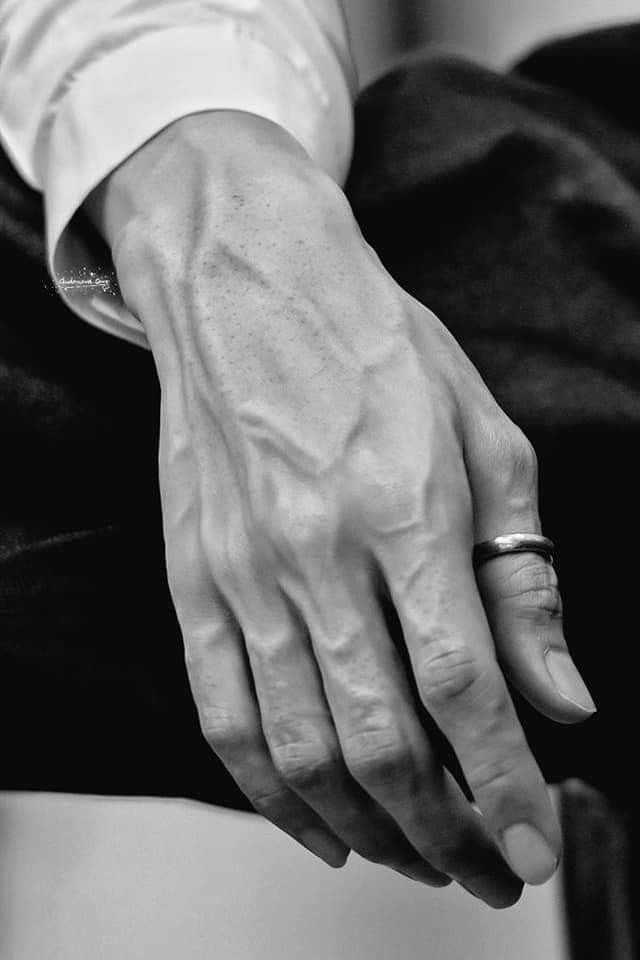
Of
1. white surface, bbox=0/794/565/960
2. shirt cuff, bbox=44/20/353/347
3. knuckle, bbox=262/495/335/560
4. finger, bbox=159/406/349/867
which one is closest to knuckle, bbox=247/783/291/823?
finger, bbox=159/406/349/867

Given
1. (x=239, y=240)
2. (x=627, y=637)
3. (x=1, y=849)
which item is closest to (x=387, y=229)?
(x=239, y=240)

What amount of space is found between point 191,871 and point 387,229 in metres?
0.87

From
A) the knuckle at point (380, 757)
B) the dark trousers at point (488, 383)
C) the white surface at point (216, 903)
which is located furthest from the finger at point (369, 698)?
the white surface at point (216, 903)

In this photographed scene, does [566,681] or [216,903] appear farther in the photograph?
[216,903]

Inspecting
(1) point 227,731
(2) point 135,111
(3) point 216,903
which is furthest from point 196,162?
(3) point 216,903

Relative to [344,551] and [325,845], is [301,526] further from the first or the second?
[325,845]

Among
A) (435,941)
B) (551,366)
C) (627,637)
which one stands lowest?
(435,941)

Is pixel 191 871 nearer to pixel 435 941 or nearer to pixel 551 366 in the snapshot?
pixel 435 941

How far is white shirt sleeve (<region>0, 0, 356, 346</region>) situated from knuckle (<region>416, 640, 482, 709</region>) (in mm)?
261

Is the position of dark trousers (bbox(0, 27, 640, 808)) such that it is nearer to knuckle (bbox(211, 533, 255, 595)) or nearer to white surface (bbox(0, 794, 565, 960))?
knuckle (bbox(211, 533, 255, 595))

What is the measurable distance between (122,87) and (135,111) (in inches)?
1.1

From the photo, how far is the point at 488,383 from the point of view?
0.57 metres

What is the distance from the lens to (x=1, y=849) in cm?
132

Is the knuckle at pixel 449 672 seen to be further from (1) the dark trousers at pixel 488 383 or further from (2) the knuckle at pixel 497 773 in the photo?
(1) the dark trousers at pixel 488 383
